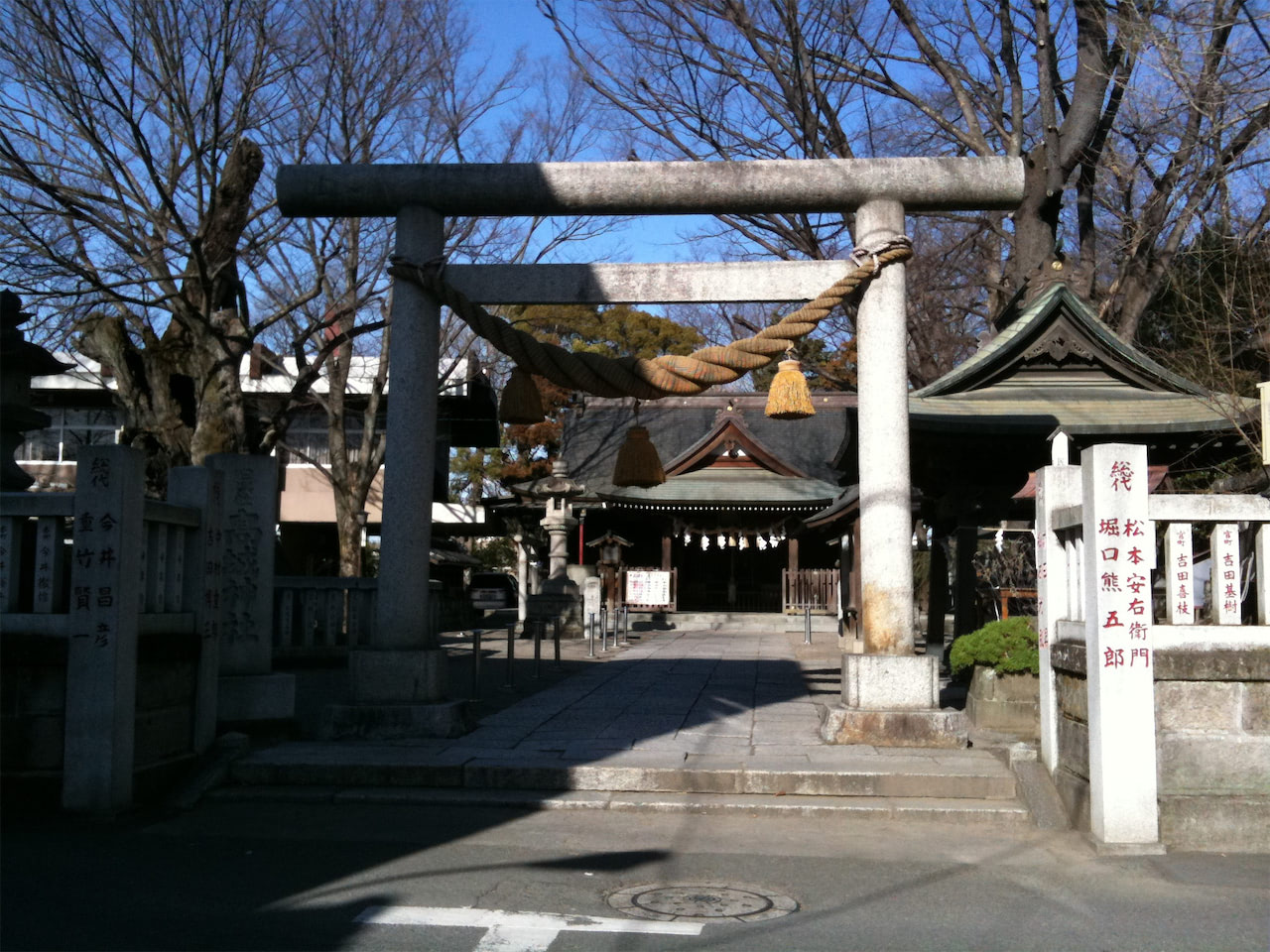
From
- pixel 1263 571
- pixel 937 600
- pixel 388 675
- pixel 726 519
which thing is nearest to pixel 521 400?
pixel 388 675

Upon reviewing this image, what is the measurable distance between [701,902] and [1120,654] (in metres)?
2.71

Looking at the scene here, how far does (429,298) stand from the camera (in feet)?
30.2

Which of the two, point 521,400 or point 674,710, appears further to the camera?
point 674,710

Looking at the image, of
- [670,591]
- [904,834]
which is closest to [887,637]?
[904,834]

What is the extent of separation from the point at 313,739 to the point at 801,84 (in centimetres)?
1331

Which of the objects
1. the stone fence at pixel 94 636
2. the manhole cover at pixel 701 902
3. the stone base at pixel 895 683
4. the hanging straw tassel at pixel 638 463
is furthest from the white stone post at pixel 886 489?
the stone fence at pixel 94 636

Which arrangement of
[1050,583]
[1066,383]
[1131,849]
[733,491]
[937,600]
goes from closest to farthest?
1. [1131,849]
2. [1050,583]
3. [1066,383]
4. [937,600]
5. [733,491]

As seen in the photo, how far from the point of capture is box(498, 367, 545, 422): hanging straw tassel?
9.75m

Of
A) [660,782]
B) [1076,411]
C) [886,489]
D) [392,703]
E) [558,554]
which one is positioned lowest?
[660,782]

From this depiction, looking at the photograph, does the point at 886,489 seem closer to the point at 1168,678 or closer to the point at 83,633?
the point at 1168,678

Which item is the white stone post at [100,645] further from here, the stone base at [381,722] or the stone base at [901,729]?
the stone base at [901,729]

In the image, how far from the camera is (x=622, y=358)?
9.25m

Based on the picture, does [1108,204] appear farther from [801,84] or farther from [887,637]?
[887,637]

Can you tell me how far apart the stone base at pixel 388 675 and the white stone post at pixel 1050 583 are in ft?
14.9
